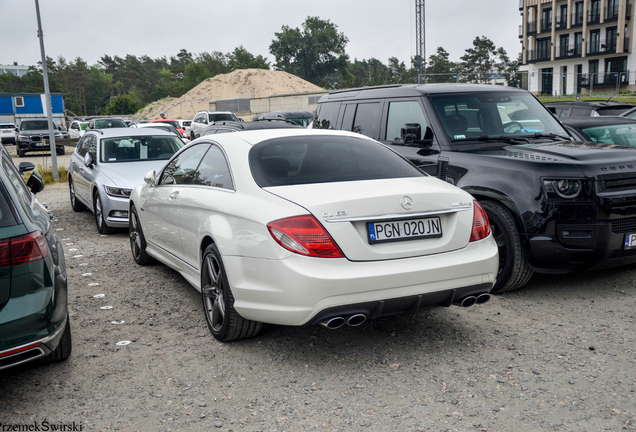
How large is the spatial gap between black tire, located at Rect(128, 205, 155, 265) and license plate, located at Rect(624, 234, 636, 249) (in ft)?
16.0

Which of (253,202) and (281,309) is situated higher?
(253,202)

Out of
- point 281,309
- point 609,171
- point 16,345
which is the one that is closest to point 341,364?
point 281,309

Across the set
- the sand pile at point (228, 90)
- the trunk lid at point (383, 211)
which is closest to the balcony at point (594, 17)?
the sand pile at point (228, 90)

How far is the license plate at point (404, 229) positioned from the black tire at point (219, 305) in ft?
3.63

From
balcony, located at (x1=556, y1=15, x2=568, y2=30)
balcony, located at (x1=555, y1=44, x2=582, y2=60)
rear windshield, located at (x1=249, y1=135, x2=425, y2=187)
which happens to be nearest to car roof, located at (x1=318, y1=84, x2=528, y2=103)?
rear windshield, located at (x1=249, y1=135, x2=425, y2=187)

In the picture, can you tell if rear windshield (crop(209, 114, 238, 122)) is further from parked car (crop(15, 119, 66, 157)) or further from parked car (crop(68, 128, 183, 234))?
parked car (crop(68, 128, 183, 234))

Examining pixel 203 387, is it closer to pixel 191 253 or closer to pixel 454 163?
pixel 191 253

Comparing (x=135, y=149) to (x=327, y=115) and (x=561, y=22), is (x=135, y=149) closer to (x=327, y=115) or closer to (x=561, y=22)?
(x=327, y=115)

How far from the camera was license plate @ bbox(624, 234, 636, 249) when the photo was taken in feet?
17.4

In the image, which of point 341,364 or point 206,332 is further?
point 206,332

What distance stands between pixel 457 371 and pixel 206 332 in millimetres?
1999

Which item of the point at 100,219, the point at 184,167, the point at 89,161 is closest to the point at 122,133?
the point at 89,161

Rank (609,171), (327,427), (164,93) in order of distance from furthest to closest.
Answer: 1. (164,93)
2. (609,171)
3. (327,427)

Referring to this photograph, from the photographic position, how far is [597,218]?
521 centimetres
